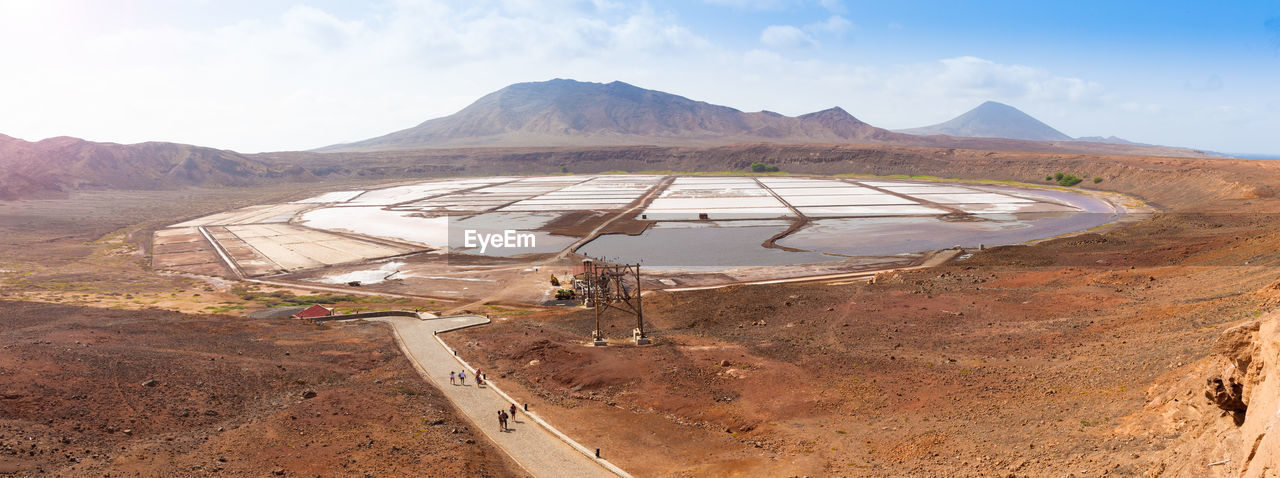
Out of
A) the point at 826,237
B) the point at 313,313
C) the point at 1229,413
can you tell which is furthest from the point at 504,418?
the point at 826,237

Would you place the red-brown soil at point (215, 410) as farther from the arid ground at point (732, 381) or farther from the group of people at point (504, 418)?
the group of people at point (504, 418)

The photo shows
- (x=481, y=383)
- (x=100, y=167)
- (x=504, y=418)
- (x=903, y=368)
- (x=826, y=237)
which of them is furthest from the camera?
(x=100, y=167)

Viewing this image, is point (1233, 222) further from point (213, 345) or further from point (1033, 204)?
point (213, 345)

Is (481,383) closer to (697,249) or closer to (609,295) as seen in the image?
(609,295)

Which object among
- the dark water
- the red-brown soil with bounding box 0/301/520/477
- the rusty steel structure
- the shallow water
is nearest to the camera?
the red-brown soil with bounding box 0/301/520/477

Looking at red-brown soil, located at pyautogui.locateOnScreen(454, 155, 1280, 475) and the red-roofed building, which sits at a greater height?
red-brown soil, located at pyautogui.locateOnScreen(454, 155, 1280, 475)

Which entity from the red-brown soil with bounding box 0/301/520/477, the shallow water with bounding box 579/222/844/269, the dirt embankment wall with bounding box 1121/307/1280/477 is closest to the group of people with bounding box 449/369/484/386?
the red-brown soil with bounding box 0/301/520/477

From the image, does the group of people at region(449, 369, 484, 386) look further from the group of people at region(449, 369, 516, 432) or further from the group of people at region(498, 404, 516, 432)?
the group of people at region(498, 404, 516, 432)
